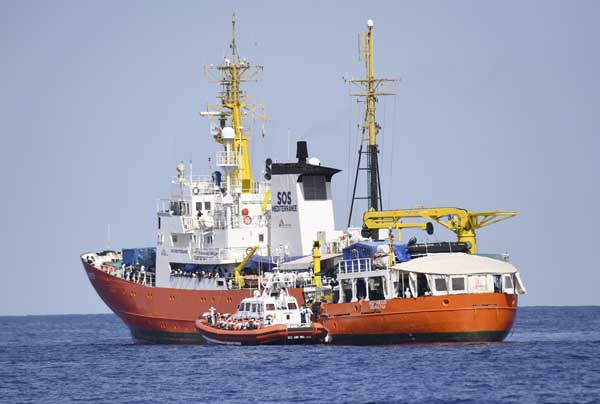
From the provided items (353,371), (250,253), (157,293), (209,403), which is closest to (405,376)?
(353,371)

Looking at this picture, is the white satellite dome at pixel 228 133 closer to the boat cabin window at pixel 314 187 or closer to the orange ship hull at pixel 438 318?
the boat cabin window at pixel 314 187

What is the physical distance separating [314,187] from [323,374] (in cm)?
2283

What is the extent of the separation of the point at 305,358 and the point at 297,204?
52.5 feet

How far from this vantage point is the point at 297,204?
76000mm

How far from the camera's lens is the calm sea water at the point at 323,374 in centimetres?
4925

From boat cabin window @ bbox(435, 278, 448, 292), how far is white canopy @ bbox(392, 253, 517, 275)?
47 centimetres

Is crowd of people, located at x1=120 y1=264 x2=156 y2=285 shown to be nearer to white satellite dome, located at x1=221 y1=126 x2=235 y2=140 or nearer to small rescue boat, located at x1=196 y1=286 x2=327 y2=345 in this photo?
white satellite dome, located at x1=221 y1=126 x2=235 y2=140

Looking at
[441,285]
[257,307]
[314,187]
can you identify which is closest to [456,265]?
[441,285]

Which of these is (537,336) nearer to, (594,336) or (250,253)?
(594,336)

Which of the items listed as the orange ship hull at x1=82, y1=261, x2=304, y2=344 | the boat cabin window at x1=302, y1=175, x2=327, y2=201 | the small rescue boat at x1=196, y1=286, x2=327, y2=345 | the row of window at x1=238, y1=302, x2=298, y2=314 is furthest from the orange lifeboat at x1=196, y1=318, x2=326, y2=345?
the boat cabin window at x1=302, y1=175, x2=327, y2=201

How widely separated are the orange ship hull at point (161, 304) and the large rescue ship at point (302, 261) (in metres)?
0.09

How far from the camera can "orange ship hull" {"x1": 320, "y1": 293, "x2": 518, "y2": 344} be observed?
62.1 meters

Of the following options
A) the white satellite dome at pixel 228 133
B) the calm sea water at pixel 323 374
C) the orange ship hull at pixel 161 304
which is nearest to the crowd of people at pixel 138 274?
the orange ship hull at pixel 161 304

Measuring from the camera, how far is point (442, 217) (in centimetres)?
6944
